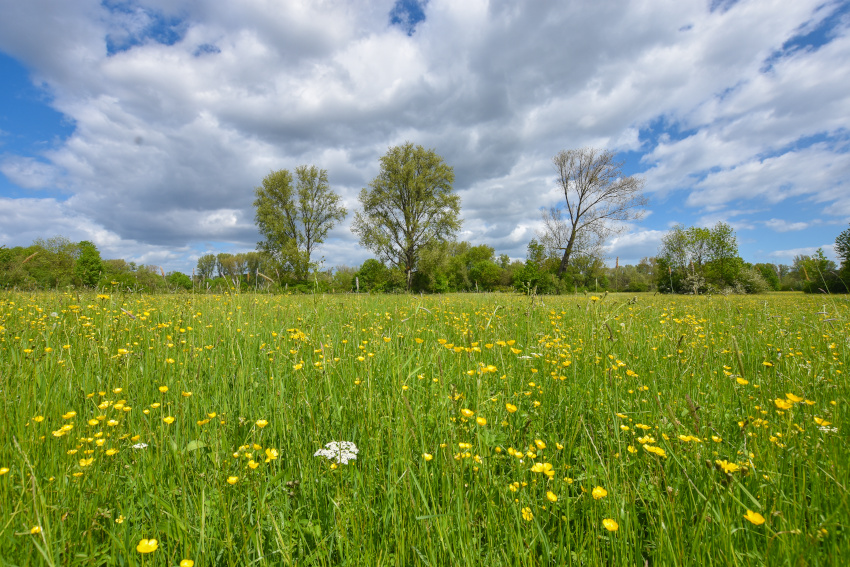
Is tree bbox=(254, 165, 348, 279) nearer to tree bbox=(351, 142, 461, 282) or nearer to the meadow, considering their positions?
tree bbox=(351, 142, 461, 282)

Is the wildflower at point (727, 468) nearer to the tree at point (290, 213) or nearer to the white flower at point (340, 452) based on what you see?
the white flower at point (340, 452)

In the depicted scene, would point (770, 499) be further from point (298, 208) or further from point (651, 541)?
point (298, 208)

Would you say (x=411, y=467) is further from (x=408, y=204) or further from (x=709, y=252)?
(x=709, y=252)

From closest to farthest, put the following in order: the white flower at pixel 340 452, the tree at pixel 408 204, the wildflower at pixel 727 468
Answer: the wildflower at pixel 727 468, the white flower at pixel 340 452, the tree at pixel 408 204

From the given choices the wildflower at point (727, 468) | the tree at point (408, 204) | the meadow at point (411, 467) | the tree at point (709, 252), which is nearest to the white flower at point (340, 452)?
the meadow at point (411, 467)

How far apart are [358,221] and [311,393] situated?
30.7 meters

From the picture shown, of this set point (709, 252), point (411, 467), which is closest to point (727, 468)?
point (411, 467)

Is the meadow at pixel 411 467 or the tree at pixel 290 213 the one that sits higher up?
the tree at pixel 290 213

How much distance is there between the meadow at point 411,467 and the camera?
4.10 ft

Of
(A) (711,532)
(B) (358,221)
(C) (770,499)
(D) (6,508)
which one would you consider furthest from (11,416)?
(B) (358,221)

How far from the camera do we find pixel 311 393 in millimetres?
2490

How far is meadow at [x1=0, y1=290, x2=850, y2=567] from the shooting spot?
4.10ft

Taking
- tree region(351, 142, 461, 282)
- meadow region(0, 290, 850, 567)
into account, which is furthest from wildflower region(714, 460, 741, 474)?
tree region(351, 142, 461, 282)

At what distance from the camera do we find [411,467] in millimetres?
1548
